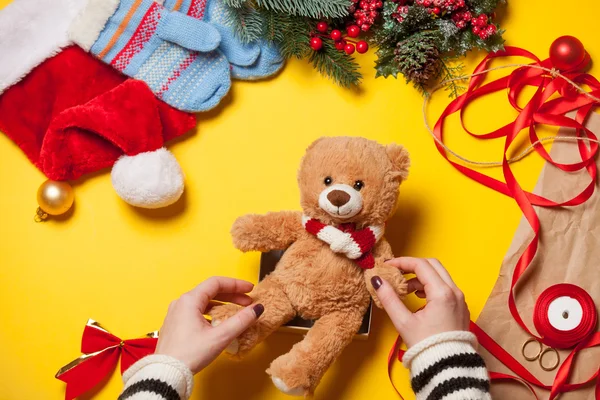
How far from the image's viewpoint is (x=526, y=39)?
1.38 m

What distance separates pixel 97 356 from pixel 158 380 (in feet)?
1.20

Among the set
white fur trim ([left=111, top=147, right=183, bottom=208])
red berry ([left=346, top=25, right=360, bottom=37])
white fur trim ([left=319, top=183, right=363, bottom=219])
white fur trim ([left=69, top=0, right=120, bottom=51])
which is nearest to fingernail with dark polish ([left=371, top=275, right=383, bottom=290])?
white fur trim ([left=319, top=183, right=363, bottom=219])

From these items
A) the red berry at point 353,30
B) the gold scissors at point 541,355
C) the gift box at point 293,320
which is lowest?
the gift box at point 293,320

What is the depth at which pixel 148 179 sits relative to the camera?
4.04 feet

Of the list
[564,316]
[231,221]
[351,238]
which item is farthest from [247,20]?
[564,316]

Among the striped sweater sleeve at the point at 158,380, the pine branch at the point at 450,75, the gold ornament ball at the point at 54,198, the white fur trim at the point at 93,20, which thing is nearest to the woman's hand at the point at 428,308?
the striped sweater sleeve at the point at 158,380

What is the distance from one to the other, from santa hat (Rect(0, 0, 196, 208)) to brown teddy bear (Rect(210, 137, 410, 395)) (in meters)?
0.26

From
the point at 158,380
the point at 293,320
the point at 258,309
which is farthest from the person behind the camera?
the point at 293,320

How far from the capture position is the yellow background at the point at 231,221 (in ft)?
4.21

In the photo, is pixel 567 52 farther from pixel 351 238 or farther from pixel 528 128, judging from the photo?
pixel 351 238

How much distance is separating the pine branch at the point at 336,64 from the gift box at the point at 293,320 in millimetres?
398

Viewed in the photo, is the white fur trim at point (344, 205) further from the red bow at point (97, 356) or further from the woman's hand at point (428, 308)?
Result: the red bow at point (97, 356)

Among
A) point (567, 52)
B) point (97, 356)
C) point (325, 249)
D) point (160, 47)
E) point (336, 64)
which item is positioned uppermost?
point (567, 52)

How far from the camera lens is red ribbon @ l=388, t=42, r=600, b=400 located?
1251 mm
